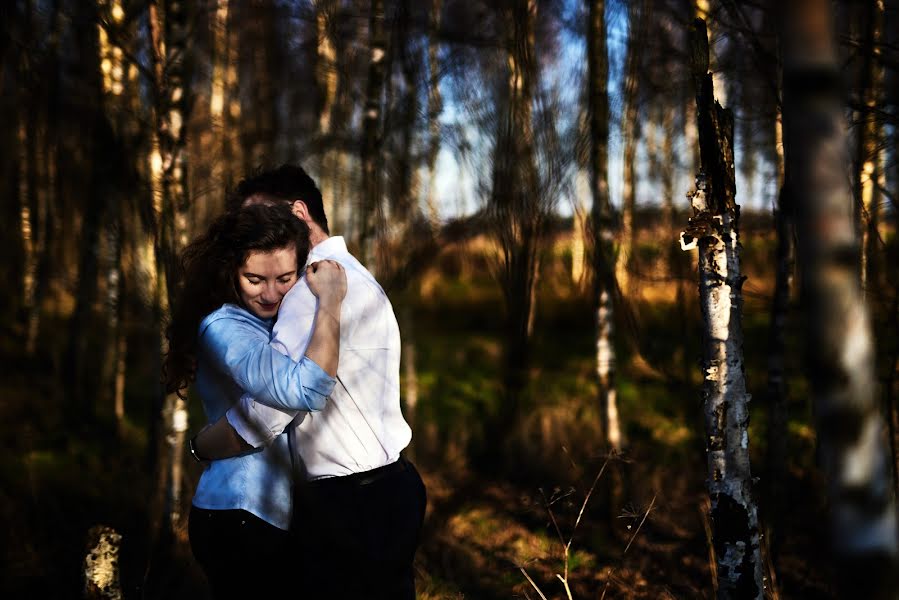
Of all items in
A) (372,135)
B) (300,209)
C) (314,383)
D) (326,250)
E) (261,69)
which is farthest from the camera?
(261,69)

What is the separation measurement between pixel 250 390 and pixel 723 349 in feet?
5.40

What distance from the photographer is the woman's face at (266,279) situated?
2.21m

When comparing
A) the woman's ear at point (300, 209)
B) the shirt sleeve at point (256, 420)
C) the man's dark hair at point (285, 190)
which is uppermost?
the man's dark hair at point (285, 190)

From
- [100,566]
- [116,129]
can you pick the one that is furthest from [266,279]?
[116,129]

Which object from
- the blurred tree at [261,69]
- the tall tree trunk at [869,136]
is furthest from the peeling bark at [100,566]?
the blurred tree at [261,69]

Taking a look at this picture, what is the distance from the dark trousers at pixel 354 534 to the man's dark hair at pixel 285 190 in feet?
2.99

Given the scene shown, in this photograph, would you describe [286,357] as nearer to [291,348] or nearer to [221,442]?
[291,348]

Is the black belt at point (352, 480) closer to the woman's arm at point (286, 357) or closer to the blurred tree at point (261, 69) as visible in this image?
the woman's arm at point (286, 357)

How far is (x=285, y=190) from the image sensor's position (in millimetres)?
2496

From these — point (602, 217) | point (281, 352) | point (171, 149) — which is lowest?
point (281, 352)

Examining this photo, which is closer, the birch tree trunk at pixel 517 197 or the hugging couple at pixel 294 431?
the hugging couple at pixel 294 431

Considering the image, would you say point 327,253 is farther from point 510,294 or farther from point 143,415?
point 143,415

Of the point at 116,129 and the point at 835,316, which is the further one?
the point at 116,129

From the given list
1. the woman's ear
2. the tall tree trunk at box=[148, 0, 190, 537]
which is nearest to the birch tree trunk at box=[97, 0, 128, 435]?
the tall tree trunk at box=[148, 0, 190, 537]
